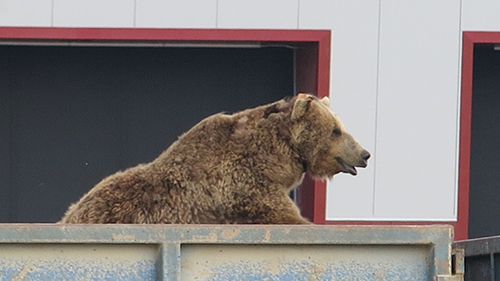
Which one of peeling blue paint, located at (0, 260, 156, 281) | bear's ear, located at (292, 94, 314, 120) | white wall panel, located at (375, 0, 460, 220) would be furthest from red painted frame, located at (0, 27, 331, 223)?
peeling blue paint, located at (0, 260, 156, 281)

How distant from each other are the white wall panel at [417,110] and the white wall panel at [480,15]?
0.08 metres

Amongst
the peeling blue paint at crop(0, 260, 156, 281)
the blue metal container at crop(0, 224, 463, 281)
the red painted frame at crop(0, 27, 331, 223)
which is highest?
the red painted frame at crop(0, 27, 331, 223)

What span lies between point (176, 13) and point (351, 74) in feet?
5.47

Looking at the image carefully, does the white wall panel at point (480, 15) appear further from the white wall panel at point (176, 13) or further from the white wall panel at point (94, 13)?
the white wall panel at point (94, 13)

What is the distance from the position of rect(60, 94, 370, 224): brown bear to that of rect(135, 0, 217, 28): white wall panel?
4.32 metres

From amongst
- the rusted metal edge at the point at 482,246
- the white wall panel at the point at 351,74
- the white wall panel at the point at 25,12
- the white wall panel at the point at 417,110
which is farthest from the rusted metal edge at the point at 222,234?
the white wall panel at the point at 25,12

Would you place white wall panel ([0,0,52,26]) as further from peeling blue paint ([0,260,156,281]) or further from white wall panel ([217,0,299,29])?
Result: peeling blue paint ([0,260,156,281])

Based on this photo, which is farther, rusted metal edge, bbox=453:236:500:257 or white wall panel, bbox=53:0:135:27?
white wall panel, bbox=53:0:135:27

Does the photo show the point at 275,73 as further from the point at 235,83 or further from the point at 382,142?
the point at 382,142

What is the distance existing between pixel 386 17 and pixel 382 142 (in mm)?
1127

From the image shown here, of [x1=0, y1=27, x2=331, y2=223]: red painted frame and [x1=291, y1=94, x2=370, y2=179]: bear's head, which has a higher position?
[x1=0, y1=27, x2=331, y2=223]: red painted frame

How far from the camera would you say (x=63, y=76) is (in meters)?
11.5

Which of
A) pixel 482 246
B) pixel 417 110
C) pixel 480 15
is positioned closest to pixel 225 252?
pixel 482 246

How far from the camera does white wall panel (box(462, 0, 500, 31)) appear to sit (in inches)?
396
